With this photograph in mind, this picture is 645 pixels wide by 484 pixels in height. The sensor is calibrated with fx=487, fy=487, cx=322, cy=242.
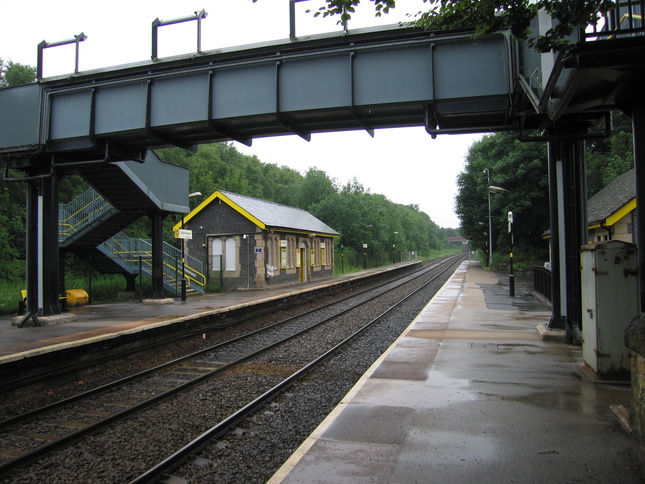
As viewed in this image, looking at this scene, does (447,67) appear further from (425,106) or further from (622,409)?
(622,409)

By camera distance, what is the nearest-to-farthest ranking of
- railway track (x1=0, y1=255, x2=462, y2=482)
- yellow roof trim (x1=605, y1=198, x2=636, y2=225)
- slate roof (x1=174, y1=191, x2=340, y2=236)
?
railway track (x1=0, y1=255, x2=462, y2=482) < yellow roof trim (x1=605, y1=198, x2=636, y2=225) < slate roof (x1=174, y1=191, x2=340, y2=236)

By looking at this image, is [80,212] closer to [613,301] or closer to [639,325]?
[613,301]

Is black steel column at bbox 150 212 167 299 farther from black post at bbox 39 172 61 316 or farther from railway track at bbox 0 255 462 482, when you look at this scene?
railway track at bbox 0 255 462 482

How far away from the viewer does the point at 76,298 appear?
18141 millimetres

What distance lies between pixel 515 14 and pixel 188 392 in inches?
262

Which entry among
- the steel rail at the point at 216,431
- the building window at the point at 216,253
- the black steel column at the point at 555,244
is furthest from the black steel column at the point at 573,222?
the building window at the point at 216,253

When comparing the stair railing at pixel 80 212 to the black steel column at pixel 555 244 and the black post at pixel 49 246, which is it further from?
the black steel column at pixel 555 244

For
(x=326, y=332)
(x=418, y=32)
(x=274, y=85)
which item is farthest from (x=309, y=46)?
(x=326, y=332)

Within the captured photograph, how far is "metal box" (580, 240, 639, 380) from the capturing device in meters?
6.35

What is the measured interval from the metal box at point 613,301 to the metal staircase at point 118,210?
41.6 feet

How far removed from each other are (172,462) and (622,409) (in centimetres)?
465

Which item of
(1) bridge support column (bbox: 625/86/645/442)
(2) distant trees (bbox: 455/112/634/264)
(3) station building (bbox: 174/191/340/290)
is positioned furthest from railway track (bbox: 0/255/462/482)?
(2) distant trees (bbox: 455/112/634/264)

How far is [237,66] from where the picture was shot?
415 inches

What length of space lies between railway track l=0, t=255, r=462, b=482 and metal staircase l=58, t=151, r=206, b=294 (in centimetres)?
712
